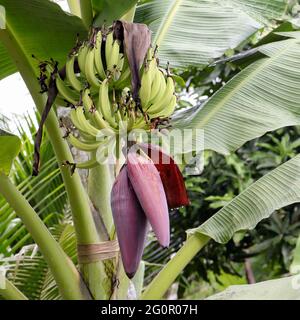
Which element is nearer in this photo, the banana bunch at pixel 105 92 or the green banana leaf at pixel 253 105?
the banana bunch at pixel 105 92

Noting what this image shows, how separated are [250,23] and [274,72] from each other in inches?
6.7

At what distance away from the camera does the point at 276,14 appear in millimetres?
1525

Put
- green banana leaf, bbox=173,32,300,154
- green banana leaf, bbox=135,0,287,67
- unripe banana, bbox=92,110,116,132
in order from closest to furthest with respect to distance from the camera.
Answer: unripe banana, bbox=92,110,116,132 < green banana leaf, bbox=173,32,300,154 < green banana leaf, bbox=135,0,287,67

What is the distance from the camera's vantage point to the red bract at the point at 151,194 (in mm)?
877

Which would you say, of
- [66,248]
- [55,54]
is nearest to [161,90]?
[55,54]

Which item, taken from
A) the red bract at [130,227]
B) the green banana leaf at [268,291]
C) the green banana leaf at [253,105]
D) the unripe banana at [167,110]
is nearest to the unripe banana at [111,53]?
the unripe banana at [167,110]

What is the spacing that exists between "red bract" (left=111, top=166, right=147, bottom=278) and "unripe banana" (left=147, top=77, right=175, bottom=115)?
0.18m

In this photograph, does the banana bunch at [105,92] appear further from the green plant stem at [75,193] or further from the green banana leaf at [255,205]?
the green banana leaf at [255,205]

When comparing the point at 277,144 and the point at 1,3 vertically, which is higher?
the point at 1,3

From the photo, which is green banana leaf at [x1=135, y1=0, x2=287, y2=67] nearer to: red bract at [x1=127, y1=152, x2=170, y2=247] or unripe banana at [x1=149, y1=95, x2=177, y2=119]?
unripe banana at [x1=149, y1=95, x2=177, y2=119]

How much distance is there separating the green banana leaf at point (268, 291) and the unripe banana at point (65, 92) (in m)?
0.45

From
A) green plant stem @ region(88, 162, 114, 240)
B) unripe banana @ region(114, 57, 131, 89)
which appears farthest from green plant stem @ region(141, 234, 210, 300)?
unripe banana @ region(114, 57, 131, 89)

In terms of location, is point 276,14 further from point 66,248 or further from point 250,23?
point 66,248

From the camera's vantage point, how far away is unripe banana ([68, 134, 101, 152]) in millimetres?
1012
